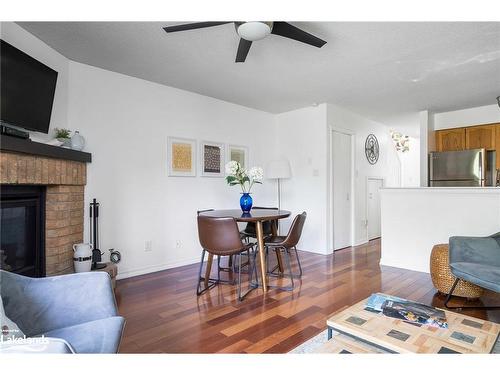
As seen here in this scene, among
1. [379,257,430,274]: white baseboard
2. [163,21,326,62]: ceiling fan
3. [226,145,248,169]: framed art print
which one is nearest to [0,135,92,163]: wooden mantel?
[163,21,326,62]: ceiling fan

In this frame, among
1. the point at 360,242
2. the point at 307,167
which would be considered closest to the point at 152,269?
the point at 307,167

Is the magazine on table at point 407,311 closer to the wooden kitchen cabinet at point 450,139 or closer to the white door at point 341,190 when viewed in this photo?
the white door at point 341,190

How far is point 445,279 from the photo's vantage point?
2762 mm

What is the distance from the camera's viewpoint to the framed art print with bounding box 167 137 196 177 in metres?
3.79

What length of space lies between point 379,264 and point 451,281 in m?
1.21

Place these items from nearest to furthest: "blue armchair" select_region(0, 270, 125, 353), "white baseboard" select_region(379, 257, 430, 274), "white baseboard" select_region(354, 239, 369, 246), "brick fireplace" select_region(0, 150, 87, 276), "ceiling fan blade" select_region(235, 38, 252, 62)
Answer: "blue armchair" select_region(0, 270, 125, 353) < "brick fireplace" select_region(0, 150, 87, 276) < "ceiling fan blade" select_region(235, 38, 252, 62) < "white baseboard" select_region(379, 257, 430, 274) < "white baseboard" select_region(354, 239, 369, 246)

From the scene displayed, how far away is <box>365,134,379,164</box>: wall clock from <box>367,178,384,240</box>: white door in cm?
41

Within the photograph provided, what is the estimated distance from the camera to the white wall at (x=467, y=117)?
184 inches

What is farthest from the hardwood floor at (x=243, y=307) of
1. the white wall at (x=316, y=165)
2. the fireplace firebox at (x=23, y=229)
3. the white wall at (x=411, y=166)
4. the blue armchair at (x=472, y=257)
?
the white wall at (x=411, y=166)

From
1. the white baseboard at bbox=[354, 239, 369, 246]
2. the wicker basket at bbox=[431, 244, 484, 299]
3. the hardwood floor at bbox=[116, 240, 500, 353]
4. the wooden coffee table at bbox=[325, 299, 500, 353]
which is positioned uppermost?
the wooden coffee table at bbox=[325, 299, 500, 353]

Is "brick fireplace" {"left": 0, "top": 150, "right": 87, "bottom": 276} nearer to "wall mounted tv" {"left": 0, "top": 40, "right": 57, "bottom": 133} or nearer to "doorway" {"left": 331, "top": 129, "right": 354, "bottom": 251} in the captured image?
"wall mounted tv" {"left": 0, "top": 40, "right": 57, "bottom": 133}

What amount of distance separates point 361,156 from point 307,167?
4.16 ft
